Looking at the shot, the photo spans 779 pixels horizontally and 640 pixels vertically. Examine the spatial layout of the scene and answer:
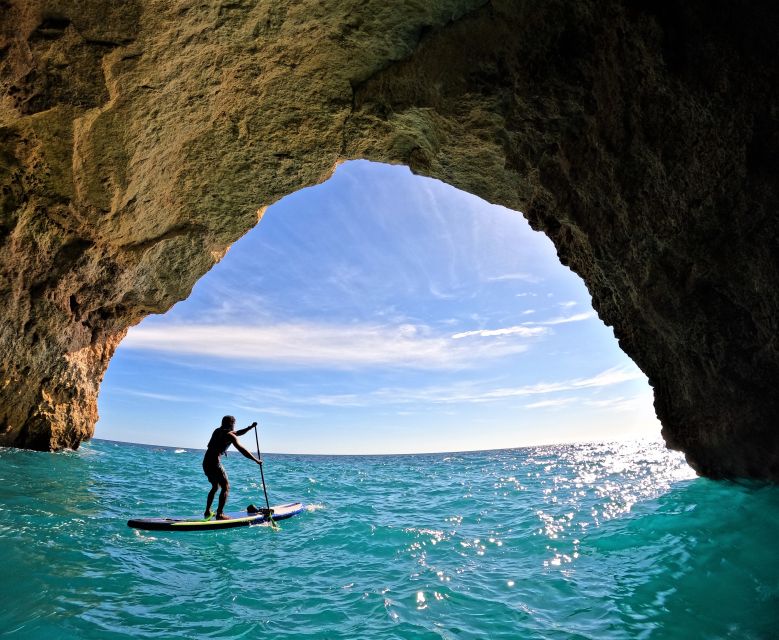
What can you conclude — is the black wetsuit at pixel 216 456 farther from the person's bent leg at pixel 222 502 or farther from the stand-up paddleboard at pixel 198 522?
the stand-up paddleboard at pixel 198 522

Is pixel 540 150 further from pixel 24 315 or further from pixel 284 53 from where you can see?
pixel 24 315

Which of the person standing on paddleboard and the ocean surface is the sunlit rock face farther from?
the person standing on paddleboard

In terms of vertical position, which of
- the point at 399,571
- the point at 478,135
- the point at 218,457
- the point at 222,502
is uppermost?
the point at 478,135

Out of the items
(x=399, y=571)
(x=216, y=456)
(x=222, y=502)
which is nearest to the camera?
(x=399, y=571)

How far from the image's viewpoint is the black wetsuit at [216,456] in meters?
9.06

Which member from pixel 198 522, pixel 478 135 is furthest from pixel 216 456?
pixel 478 135

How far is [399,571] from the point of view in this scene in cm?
648

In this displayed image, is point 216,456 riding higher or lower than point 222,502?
higher

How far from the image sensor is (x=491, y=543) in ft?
26.0

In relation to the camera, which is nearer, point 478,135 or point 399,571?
point 399,571

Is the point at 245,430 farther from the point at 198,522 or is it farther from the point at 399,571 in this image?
the point at 399,571

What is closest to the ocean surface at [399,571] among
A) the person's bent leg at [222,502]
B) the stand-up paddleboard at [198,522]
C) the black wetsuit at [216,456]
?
the stand-up paddleboard at [198,522]

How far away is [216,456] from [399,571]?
15.1 feet

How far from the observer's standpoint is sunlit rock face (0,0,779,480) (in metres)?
5.71
